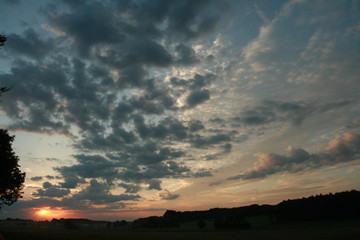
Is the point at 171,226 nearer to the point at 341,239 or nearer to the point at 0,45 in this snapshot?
the point at 341,239

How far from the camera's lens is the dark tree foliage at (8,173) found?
131 ft

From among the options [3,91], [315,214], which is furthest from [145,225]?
[3,91]

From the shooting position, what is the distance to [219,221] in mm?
133500

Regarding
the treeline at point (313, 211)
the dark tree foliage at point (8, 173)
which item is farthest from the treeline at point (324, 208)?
the dark tree foliage at point (8, 173)

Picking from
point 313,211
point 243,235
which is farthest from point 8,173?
point 313,211

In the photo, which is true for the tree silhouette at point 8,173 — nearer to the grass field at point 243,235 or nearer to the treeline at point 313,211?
the grass field at point 243,235

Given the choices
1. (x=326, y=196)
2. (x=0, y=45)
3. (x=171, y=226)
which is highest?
(x=0, y=45)

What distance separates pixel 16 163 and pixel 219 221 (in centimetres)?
11030

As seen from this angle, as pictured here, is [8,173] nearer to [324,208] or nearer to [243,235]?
[243,235]

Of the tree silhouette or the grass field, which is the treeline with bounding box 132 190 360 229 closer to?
the grass field

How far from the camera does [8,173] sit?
41.2 meters

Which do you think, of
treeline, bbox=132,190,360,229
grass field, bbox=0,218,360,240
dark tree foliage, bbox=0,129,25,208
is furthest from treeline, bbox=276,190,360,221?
dark tree foliage, bbox=0,129,25,208

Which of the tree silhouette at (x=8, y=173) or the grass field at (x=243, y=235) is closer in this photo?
the tree silhouette at (x=8, y=173)

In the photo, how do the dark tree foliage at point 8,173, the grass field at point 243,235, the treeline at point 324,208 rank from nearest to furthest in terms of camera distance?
1. the dark tree foliage at point 8,173
2. the grass field at point 243,235
3. the treeline at point 324,208
